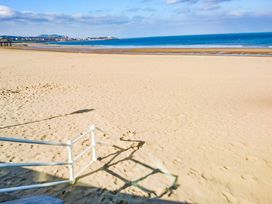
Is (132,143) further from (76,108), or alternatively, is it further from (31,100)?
(31,100)

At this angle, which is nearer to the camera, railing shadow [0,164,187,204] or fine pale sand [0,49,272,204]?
railing shadow [0,164,187,204]

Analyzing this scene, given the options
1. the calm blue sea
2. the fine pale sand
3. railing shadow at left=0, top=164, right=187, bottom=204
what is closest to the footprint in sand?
the fine pale sand

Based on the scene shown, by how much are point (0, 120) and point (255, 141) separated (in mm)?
7647

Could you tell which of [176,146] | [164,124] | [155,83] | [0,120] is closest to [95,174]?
[176,146]

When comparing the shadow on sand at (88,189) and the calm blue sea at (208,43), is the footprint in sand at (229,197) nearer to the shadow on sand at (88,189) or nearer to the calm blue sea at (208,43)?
the shadow on sand at (88,189)

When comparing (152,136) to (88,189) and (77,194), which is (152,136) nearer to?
(88,189)

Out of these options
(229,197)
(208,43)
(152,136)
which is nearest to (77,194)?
(229,197)

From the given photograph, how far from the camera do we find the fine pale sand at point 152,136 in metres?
4.48

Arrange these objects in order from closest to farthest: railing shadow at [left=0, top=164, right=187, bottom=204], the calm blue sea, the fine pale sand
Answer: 1. railing shadow at [left=0, top=164, right=187, bottom=204]
2. the fine pale sand
3. the calm blue sea

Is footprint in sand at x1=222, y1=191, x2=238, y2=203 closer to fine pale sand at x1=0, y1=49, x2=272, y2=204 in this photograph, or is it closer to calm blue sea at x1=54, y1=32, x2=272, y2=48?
fine pale sand at x1=0, y1=49, x2=272, y2=204

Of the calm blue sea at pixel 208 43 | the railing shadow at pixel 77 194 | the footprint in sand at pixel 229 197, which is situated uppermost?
the calm blue sea at pixel 208 43

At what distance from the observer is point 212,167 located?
17.1ft

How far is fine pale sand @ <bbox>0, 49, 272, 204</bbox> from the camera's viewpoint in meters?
4.48

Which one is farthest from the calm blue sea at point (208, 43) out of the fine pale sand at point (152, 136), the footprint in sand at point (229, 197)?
the footprint in sand at point (229, 197)
